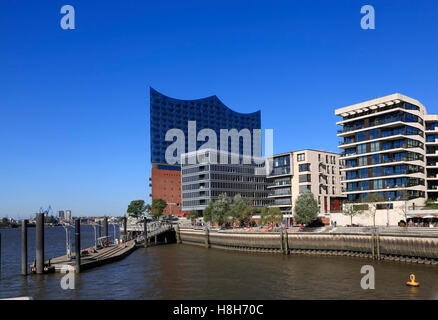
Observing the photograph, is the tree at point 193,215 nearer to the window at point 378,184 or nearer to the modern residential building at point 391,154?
the modern residential building at point 391,154

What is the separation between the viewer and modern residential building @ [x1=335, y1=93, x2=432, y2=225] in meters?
97.2

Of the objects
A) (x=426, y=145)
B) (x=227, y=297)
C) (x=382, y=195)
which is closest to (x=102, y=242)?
(x=227, y=297)

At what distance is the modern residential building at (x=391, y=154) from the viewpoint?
97.2 metres

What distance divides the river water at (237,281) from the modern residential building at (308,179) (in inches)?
2803

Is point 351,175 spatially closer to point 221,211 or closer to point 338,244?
point 221,211

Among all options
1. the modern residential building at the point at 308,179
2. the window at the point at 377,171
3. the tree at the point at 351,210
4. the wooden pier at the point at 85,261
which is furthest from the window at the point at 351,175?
the wooden pier at the point at 85,261

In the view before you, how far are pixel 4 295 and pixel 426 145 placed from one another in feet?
337

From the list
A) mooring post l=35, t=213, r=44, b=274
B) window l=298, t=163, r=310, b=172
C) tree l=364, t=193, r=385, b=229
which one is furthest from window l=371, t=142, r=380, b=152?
mooring post l=35, t=213, r=44, b=274

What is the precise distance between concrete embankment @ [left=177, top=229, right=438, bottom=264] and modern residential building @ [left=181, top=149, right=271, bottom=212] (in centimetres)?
7075

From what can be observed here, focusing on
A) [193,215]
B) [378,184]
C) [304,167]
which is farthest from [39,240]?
[193,215]

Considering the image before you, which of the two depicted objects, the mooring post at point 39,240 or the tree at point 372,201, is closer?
the mooring post at point 39,240

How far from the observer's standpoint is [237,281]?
158ft

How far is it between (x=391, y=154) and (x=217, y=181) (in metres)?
85.5
